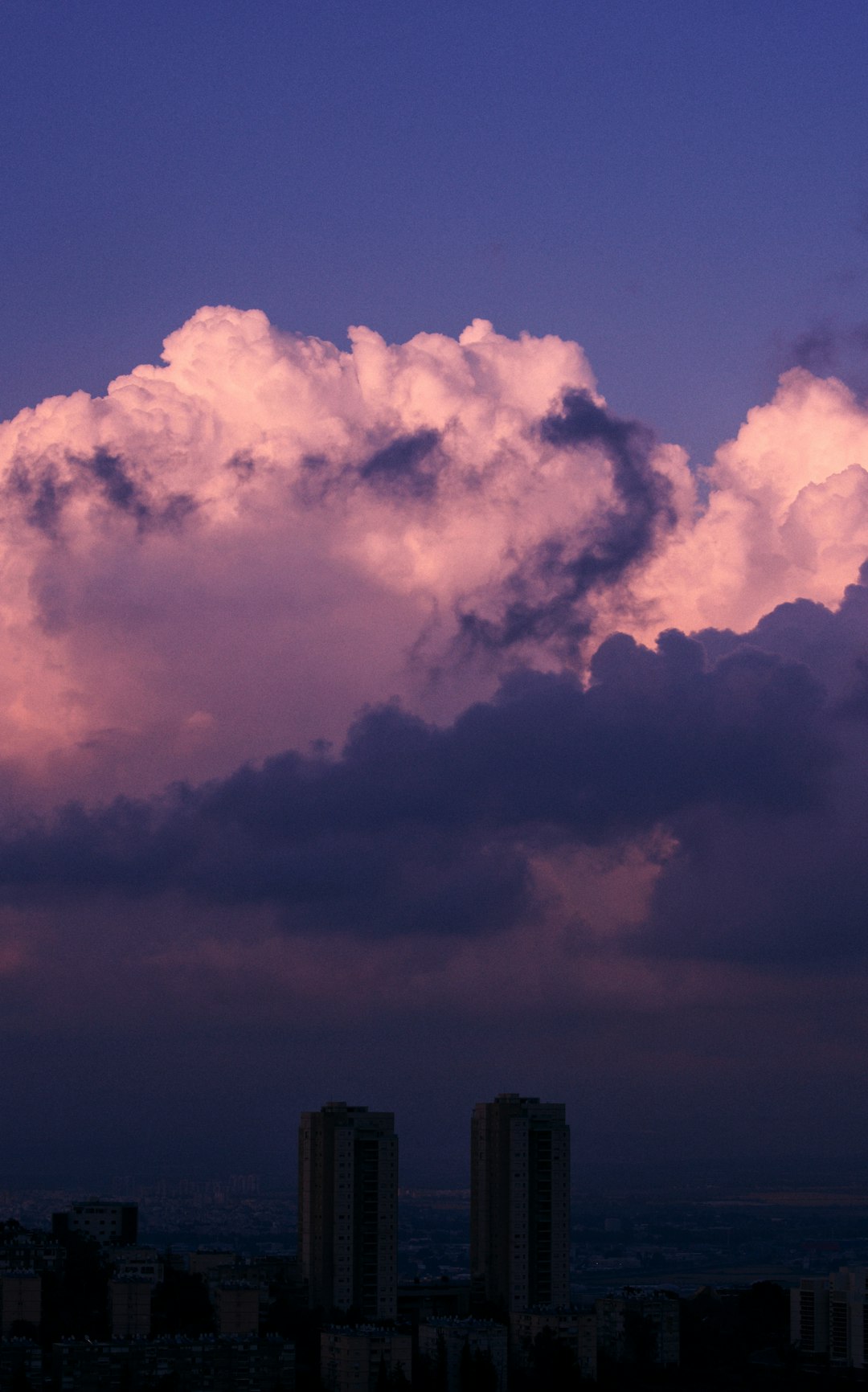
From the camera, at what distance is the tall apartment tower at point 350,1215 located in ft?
191

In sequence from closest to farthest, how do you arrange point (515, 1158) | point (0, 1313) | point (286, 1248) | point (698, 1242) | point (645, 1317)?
point (0, 1313), point (645, 1317), point (515, 1158), point (286, 1248), point (698, 1242)

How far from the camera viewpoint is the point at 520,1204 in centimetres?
6059

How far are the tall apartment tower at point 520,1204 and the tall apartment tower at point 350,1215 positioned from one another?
361 cm

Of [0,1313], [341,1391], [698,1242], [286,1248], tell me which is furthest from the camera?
[698,1242]

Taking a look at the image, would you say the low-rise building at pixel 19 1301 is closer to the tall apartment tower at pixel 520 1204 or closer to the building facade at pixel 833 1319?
the tall apartment tower at pixel 520 1204

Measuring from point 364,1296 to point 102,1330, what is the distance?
823 cm

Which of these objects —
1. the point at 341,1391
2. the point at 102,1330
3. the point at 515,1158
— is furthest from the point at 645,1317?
the point at 102,1330

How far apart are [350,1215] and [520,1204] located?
5.62 m

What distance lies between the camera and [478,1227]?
61688 millimetres

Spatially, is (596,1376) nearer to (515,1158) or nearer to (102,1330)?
(515,1158)

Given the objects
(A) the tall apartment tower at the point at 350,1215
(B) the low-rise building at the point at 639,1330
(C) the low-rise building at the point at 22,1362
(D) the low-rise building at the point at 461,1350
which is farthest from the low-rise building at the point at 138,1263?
(B) the low-rise building at the point at 639,1330

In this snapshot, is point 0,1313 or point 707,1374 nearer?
point 0,1313

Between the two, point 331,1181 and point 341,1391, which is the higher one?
point 331,1181

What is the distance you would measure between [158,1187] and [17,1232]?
5631 cm
